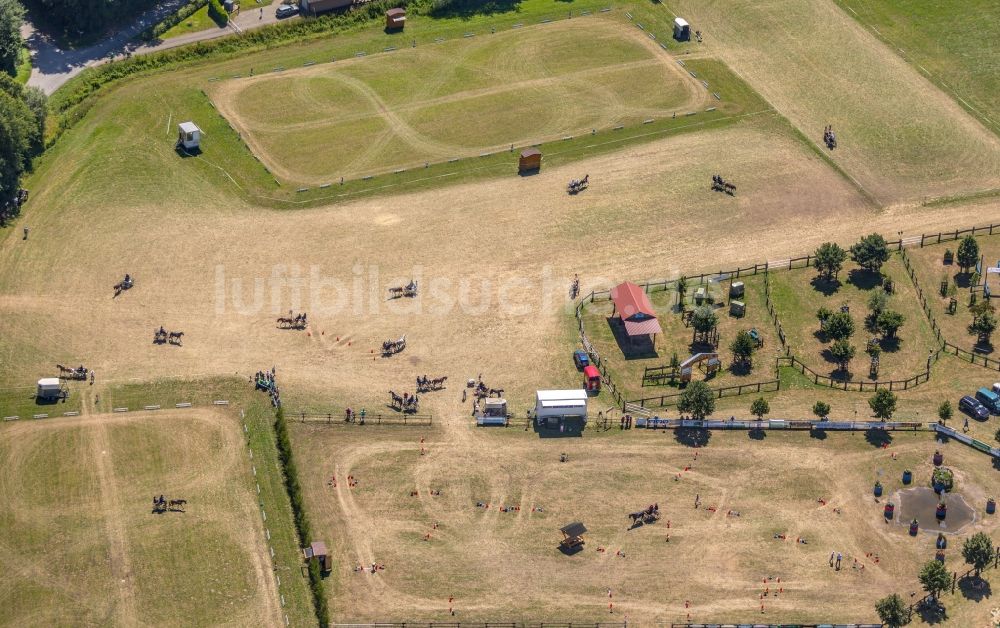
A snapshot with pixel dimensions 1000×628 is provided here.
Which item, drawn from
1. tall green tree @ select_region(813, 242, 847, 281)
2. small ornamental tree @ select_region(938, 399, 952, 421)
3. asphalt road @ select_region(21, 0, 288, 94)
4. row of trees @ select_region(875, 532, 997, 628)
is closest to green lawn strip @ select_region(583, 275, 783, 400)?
tall green tree @ select_region(813, 242, 847, 281)

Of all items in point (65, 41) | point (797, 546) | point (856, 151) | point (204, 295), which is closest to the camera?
point (797, 546)

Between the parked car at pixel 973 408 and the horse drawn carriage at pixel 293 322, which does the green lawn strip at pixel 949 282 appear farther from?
the horse drawn carriage at pixel 293 322

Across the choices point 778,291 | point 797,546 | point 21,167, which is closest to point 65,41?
point 21,167

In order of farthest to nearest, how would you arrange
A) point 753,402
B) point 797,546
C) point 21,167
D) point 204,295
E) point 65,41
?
1. point 65,41
2. point 21,167
3. point 204,295
4. point 753,402
5. point 797,546

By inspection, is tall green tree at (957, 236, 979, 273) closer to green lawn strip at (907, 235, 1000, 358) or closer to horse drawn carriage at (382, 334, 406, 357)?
green lawn strip at (907, 235, 1000, 358)

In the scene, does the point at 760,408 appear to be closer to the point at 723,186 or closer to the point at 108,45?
the point at 723,186

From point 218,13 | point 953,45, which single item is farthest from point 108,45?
point 953,45

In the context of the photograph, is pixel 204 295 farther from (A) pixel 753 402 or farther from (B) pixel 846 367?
(B) pixel 846 367
